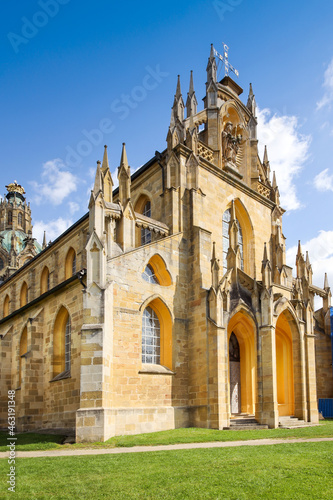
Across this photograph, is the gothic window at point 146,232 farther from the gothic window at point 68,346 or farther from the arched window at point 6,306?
the arched window at point 6,306

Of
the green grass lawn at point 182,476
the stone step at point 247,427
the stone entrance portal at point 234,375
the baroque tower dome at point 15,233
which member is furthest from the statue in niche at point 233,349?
the baroque tower dome at point 15,233

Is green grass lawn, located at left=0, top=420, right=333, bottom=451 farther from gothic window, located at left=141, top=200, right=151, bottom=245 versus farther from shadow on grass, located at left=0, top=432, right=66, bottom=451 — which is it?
gothic window, located at left=141, top=200, right=151, bottom=245

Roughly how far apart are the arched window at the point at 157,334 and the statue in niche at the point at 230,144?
11.7m

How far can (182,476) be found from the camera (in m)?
8.99

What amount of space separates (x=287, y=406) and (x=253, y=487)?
1617 cm

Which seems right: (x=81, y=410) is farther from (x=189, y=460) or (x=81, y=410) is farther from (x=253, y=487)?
(x=253, y=487)

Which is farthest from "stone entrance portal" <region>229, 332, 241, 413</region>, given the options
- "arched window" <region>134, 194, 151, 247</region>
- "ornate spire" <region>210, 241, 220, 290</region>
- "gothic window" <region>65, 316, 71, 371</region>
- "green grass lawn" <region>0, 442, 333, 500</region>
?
"green grass lawn" <region>0, 442, 333, 500</region>

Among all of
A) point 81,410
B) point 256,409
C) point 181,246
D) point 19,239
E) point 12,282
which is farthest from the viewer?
point 19,239

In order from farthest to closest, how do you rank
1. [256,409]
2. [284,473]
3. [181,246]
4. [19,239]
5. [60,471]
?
[19,239], [181,246], [256,409], [60,471], [284,473]

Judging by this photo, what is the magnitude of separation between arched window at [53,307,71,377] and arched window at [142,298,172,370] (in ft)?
12.8

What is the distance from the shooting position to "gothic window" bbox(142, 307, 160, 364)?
20.2m

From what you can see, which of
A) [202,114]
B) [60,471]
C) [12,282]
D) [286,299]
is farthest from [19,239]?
[60,471]

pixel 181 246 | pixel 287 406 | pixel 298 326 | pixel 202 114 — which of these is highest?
pixel 202 114

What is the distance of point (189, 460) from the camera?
419 inches
